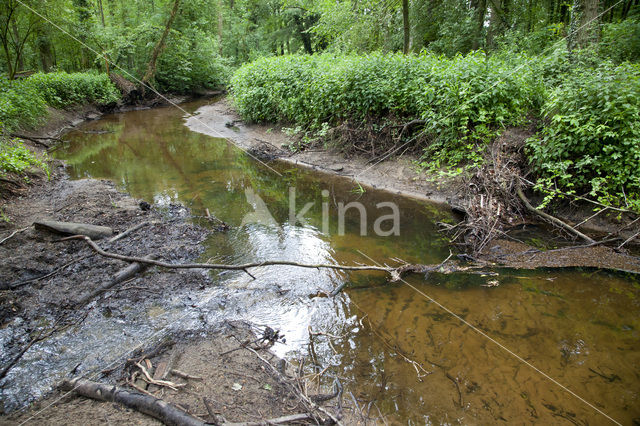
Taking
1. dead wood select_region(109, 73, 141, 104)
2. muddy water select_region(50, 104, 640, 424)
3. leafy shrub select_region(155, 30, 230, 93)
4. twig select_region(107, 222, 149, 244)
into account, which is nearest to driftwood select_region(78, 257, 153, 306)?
muddy water select_region(50, 104, 640, 424)

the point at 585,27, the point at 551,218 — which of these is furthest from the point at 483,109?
the point at 585,27

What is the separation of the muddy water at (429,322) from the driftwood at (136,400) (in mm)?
783

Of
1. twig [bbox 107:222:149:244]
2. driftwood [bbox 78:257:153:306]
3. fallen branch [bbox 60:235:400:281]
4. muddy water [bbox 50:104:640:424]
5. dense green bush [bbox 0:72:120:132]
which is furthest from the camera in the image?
dense green bush [bbox 0:72:120:132]

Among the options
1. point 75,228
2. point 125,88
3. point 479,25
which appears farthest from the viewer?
point 125,88

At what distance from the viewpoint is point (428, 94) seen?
7.92 meters

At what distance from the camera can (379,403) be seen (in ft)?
9.71

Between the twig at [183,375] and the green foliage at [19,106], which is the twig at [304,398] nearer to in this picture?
the twig at [183,375]

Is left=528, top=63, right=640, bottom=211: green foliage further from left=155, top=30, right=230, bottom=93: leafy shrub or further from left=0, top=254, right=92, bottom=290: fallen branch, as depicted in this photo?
left=155, top=30, right=230, bottom=93: leafy shrub

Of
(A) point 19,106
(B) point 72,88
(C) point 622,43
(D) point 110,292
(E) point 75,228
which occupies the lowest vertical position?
(D) point 110,292

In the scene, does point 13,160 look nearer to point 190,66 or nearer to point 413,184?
point 413,184

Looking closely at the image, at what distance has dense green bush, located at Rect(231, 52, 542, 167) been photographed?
7.25 metres

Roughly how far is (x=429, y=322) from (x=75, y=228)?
17.1ft

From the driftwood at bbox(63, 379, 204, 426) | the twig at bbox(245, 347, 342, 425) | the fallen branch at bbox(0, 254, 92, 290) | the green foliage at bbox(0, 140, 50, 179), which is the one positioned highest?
the green foliage at bbox(0, 140, 50, 179)

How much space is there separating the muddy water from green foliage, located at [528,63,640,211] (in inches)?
72.1
